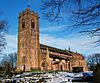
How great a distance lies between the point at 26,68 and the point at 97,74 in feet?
190

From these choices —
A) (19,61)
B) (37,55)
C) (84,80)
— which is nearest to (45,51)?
(37,55)

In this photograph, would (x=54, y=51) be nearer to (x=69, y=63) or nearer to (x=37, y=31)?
(x=69, y=63)

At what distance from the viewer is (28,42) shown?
74688 millimetres

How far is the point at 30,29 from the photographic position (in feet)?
255

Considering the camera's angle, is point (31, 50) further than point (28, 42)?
No

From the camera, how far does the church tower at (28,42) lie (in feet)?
237

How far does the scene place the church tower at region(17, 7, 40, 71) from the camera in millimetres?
72250

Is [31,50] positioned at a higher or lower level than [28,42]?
lower

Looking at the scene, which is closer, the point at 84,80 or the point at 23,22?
the point at 84,80

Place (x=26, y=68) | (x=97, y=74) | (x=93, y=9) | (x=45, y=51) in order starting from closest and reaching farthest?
(x=93, y=9) → (x=97, y=74) → (x=26, y=68) → (x=45, y=51)

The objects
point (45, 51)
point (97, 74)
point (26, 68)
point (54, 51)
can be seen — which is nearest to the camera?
point (97, 74)

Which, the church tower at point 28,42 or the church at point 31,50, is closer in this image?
the church tower at point 28,42

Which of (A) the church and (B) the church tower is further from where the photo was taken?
(A) the church

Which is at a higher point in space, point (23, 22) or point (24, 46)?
point (23, 22)
